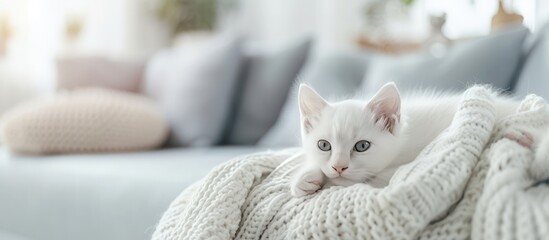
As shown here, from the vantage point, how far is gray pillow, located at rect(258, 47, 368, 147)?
199cm

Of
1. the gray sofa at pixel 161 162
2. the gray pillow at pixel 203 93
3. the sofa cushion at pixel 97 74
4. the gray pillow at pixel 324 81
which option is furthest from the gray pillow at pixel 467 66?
the sofa cushion at pixel 97 74

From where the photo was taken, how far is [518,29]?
66.4 inches

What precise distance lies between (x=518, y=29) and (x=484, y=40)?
90 millimetres

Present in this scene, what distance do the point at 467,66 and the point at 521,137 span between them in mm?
890

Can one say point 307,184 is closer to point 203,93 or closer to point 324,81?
point 324,81

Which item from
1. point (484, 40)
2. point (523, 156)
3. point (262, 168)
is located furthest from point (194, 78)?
point (523, 156)

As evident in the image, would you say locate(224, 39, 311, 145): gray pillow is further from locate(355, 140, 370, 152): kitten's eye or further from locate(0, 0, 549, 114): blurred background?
locate(355, 140, 370, 152): kitten's eye

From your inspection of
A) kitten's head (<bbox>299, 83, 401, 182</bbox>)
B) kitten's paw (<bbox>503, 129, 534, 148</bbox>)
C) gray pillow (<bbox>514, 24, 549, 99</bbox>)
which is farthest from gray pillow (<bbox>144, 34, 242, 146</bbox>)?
kitten's paw (<bbox>503, 129, 534, 148</bbox>)

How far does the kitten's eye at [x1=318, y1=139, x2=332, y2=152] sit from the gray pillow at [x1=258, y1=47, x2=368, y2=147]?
95cm

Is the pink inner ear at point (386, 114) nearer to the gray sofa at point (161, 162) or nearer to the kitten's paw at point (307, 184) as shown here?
the kitten's paw at point (307, 184)

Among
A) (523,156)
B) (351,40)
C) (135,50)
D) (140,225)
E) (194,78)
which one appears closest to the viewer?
(523,156)

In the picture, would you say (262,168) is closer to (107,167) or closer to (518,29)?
(107,167)

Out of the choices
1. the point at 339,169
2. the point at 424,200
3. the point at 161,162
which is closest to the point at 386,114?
the point at 339,169

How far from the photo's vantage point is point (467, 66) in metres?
1.70
